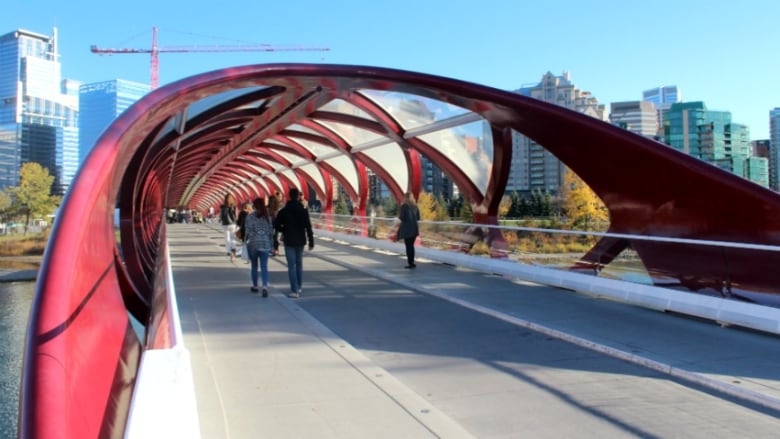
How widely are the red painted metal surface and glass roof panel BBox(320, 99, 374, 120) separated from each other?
0.23 metres

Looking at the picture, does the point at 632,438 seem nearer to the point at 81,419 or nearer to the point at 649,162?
the point at 81,419

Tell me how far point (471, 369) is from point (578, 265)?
15.9ft

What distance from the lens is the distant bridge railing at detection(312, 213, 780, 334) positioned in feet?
21.6

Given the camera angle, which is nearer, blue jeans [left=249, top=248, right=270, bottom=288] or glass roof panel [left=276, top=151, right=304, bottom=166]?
blue jeans [left=249, top=248, right=270, bottom=288]

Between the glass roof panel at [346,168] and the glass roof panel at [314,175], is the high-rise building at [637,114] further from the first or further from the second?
the glass roof panel at [346,168]

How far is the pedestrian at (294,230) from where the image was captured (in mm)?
8492

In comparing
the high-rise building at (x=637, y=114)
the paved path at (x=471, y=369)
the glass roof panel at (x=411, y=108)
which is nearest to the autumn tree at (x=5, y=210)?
the glass roof panel at (x=411, y=108)

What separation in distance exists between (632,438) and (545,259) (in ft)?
22.0

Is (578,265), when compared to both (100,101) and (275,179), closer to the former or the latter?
(275,179)

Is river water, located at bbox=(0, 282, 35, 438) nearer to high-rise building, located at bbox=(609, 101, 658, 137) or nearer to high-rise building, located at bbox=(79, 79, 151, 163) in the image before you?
high-rise building, located at bbox=(609, 101, 658, 137)

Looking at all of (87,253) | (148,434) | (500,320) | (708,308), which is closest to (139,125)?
(87,253)

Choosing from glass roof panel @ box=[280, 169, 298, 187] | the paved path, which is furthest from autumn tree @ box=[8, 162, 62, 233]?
the paved path

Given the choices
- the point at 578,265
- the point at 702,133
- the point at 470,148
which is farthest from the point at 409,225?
the point at 702,133

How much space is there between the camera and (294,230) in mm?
8492
